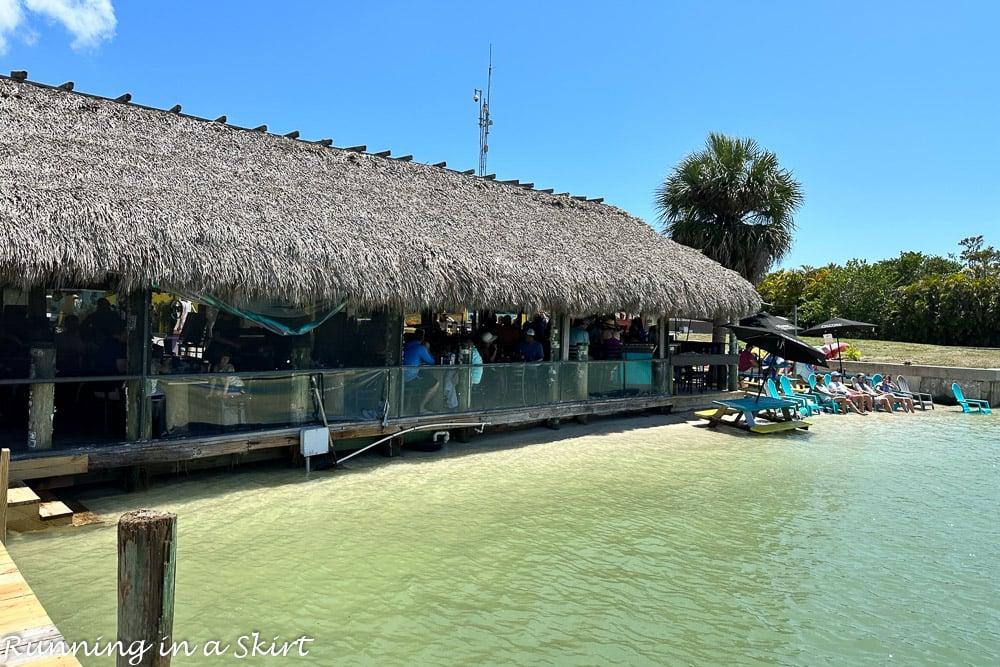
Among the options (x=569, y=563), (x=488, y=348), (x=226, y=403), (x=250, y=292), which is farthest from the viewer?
(x=488, y=348)

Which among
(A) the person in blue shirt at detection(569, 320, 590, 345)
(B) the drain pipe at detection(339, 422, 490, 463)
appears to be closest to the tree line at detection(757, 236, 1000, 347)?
(A) the person in blue shirt at detection(569, 320, 590, 345)

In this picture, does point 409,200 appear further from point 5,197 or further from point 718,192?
point 718,192

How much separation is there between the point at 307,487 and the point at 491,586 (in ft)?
12.8

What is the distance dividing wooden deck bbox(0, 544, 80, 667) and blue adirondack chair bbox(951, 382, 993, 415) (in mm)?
21588

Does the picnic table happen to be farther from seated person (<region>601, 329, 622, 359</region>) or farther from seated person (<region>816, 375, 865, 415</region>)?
seated person (<region>816, 375, 865, 415</region>)

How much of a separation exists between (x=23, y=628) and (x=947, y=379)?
23454mm

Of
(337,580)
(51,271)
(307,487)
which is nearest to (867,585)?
(337,580)

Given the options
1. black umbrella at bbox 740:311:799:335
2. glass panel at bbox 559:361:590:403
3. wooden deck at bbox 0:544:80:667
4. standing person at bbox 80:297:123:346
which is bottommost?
wooden deck at bbox 0:544:80:667

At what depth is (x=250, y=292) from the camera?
28.8 ft

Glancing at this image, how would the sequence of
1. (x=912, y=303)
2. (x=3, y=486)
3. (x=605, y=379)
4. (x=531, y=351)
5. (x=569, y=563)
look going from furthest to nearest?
(x=912, y=303), (x=605, y=379), (x=531, y=351), (x=569, y=563), (x=3, y=486)

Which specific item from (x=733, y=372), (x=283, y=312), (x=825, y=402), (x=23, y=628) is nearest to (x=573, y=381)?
(x=283, y=312)

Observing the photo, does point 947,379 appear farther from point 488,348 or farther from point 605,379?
point 488,348

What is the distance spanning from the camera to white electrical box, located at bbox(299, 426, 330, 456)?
31.7 feet

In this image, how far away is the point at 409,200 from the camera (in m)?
12.5
